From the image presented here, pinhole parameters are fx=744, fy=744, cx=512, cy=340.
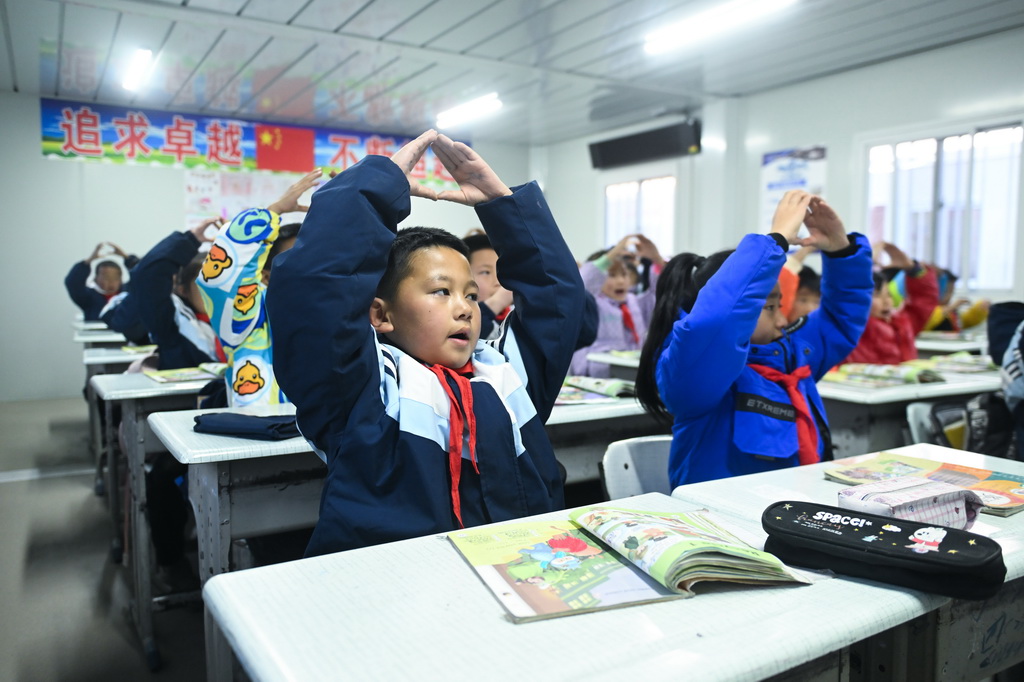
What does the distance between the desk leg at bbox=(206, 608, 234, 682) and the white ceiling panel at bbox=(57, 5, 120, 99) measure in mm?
4549

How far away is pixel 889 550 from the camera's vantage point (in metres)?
0.79

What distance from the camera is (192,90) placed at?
624cm

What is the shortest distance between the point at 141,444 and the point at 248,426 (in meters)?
0.84

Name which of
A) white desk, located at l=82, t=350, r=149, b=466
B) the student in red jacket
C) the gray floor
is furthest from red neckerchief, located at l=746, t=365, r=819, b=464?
white desk, located at l=82, t=350, r=149, b=466

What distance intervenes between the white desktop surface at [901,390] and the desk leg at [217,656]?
2.08m

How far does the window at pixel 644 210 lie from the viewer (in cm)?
755

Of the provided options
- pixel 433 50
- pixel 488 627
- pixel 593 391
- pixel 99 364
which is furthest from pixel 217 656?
pixel 433 50

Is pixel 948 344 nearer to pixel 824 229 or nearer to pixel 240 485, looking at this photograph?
pixel 824 229

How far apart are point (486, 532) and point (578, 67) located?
526 cm

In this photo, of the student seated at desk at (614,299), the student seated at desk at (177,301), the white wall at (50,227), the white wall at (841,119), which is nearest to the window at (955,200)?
the white wall at (841,119)

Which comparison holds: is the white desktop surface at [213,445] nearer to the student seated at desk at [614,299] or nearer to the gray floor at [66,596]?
the gray floor at [66,596]

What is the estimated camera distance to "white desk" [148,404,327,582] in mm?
1560

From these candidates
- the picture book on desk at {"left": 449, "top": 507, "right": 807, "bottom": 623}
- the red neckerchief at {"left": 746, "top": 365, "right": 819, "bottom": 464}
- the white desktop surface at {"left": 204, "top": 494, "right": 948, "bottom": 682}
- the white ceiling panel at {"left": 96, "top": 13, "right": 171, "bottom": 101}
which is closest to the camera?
the white desktop surface at {"left": 204, "top": 494, "right": 948, "bottom": 682}

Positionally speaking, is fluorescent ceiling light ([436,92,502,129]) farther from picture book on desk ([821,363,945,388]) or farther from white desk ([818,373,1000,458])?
white desk ([818,373,1000,458])
